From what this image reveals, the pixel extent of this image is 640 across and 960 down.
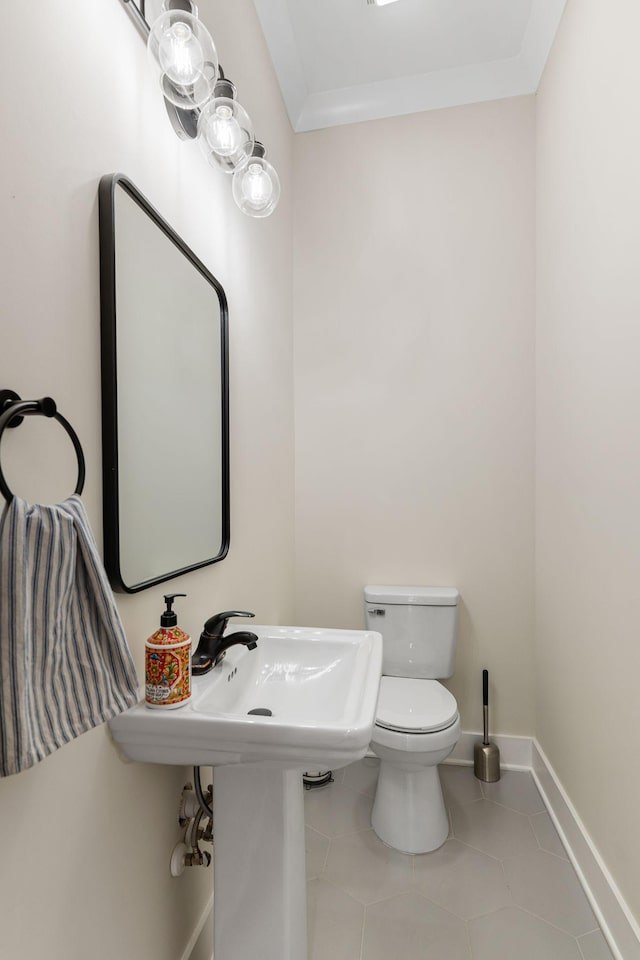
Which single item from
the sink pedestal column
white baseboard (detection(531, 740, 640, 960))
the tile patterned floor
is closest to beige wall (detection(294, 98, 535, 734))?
white baseboard (detection(531, 740, 640, 960))

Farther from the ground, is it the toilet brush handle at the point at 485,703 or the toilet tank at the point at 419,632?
the toilet tank at the point at 419,632

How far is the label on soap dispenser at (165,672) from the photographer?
0.93 m

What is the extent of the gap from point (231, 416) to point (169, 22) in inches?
35.7

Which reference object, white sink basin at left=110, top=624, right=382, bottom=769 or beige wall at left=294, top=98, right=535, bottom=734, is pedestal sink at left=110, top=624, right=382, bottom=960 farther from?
beige wall at left=294, top=98, right=535, bottom=734

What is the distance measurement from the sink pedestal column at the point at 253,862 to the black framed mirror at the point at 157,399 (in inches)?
18.6

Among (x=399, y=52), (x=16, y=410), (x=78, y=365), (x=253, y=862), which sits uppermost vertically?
(x=399, y=52)

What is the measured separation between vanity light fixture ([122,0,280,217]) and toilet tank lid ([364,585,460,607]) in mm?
1480

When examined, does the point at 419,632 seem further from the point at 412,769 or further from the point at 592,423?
the point at 592,423

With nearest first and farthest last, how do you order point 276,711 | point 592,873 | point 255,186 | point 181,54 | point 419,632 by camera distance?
point 181,54 → point 276,711 → point 255,186 → point 592,873 → point 419,632

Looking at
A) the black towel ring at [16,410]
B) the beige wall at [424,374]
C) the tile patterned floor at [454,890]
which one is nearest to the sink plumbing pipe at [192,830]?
the tile patterned floor at [454,890]

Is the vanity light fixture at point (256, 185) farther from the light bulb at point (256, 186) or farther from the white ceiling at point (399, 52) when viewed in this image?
the white ceiling at point (399, 52)

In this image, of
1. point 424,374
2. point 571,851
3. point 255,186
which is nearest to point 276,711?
point 571,851

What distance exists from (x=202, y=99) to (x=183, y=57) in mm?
77

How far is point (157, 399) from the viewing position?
3.63 ft
